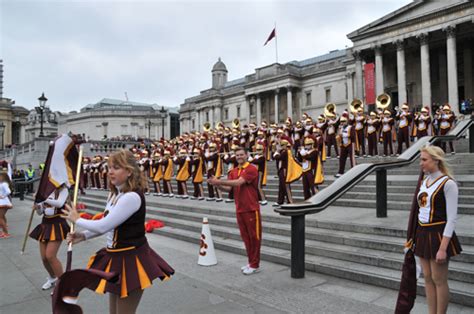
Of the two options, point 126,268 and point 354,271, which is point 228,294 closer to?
point 354,271

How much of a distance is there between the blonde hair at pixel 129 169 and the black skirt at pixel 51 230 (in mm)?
3058

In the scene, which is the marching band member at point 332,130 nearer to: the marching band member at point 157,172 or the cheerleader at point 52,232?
the marching band member at point 157,172

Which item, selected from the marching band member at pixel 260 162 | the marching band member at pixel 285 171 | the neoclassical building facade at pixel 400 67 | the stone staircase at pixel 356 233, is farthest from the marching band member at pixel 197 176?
the neoclassical building facade at pixel 400 67

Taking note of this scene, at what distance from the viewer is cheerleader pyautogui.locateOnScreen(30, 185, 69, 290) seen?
5.59 m

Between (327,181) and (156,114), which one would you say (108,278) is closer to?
(327,181)

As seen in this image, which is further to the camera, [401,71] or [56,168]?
[401,71]

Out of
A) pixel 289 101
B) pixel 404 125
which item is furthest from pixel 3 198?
pixel 289 101

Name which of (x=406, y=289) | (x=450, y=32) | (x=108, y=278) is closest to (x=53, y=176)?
(x=108, y=278)

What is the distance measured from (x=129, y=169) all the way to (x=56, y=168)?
275 cm

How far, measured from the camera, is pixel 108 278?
2.94 m

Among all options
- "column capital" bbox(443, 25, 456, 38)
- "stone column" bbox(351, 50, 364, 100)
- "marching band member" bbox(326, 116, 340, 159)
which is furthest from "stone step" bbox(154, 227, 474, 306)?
"stone column" bbox(351, 50, 364, 100)

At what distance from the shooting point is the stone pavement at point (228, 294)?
188 inches

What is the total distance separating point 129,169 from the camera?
3281 millimetres

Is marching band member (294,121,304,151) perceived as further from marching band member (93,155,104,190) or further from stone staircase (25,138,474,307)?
marching band member (93,155,104,190)
